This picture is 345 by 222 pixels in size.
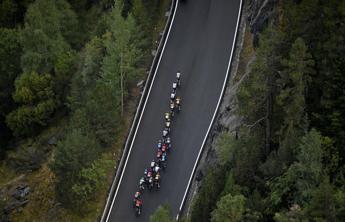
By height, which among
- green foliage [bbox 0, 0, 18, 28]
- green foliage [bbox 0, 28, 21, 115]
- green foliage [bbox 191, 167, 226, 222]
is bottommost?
green foliage [bbox 191, 167, 226, 222]

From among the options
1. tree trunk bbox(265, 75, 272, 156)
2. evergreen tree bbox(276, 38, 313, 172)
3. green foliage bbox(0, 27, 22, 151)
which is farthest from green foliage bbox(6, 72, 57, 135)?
evergreen tree bbox(276, 38, 313, 172)

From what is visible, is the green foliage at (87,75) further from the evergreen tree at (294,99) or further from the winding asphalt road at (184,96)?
the evergreen tree at (294,99)

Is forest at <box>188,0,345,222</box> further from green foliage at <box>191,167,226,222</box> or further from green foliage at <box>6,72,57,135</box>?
green foliage at <box>6,72,57,135</box>

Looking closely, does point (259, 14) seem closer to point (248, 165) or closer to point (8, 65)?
point (248, 165)

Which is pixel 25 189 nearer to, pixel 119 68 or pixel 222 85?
pixel 119 68

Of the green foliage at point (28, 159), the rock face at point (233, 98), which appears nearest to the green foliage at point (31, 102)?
the green foliage at point (28, 159)

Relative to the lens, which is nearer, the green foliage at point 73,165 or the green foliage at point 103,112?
the green foliage at point 73,165
